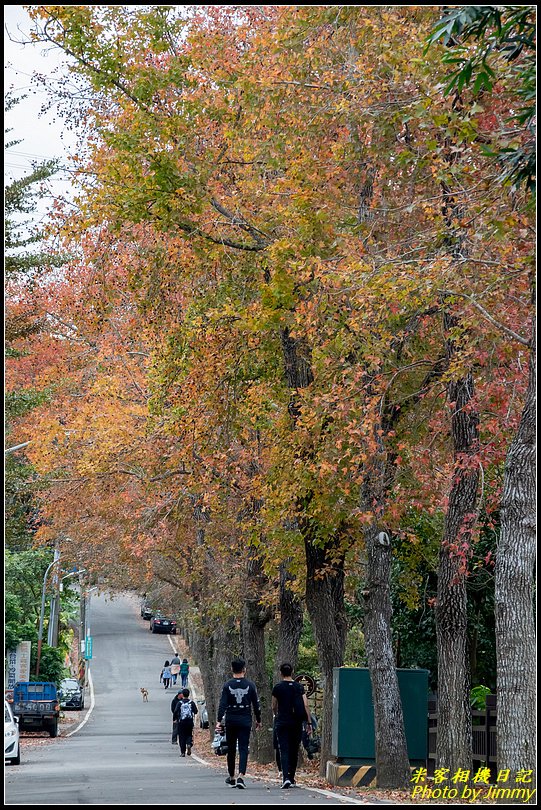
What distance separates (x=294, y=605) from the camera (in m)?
29.1

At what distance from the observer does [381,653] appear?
20312mm

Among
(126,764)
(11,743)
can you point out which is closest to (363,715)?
(126,764)

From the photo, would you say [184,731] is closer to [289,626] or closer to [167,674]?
[289,626]

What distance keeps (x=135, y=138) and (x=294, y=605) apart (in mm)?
13420

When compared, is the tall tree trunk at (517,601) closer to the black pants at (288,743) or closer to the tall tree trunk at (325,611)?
the black pants at (288,743)

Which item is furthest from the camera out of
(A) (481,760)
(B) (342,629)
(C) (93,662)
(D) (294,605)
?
(C) (93,662)

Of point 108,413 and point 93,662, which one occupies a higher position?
point 108,413

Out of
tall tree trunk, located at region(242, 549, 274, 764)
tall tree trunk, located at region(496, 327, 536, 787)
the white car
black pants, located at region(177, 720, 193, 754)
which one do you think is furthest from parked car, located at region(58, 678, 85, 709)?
tall tree trunk, located at region(496, 327, 536, 787)

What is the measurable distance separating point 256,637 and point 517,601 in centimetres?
2118

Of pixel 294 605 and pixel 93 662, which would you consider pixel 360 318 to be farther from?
pixel 93 662

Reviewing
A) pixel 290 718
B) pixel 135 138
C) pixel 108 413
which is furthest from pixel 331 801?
pixel 108 413

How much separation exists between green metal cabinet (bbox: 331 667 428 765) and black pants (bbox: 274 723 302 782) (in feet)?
15.4

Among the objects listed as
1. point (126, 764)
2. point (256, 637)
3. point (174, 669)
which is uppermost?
point (256, 637)

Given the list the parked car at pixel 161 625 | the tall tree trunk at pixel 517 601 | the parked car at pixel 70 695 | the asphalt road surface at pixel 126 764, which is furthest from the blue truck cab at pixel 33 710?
the parked car at pixel 161 625
